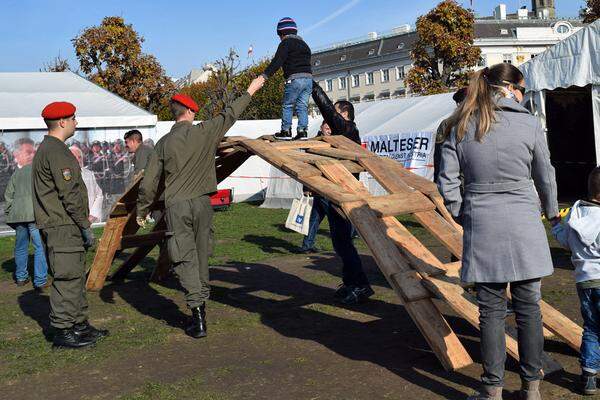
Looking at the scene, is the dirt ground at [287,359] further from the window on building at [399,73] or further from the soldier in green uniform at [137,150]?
the window on building at [399,73]

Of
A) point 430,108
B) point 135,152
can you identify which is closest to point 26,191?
point 135,152

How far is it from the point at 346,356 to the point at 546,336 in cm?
157

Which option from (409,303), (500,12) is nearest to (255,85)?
(409,303)

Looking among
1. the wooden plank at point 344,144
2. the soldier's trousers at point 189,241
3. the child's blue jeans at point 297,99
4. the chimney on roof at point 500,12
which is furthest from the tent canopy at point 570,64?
the chimney on roof at point 500,12

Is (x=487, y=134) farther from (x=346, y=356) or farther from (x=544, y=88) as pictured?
(x=544, y=88)

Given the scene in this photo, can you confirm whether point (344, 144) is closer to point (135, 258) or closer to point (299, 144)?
point (299, 144)

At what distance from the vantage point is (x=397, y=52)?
82688 millimetres

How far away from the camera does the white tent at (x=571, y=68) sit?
12.2m

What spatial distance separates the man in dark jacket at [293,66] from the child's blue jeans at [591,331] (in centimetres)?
429

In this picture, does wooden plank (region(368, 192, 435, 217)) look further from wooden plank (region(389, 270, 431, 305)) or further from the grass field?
the grass field

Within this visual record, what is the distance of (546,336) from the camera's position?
5.24m

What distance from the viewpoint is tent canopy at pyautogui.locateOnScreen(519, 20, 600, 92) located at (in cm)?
1220

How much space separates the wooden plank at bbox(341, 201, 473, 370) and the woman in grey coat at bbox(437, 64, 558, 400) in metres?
0.73

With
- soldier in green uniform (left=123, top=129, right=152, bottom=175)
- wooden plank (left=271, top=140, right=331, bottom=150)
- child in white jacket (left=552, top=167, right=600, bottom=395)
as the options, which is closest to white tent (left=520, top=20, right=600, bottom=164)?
wooden plank (left=271, top=140, right=331, bottom=150)
